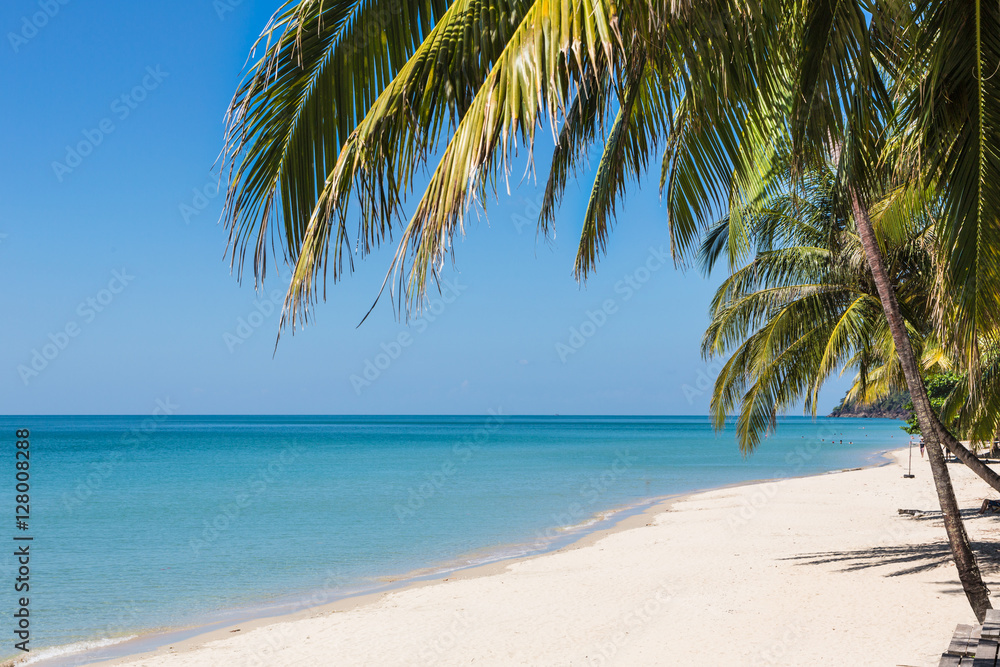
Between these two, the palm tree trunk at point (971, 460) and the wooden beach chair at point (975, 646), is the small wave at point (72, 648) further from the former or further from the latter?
the palm tree trunk at point (971, 460)

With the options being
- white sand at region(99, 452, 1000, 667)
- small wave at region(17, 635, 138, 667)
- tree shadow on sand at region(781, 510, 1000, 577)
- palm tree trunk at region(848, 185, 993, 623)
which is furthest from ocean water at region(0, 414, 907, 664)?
palm tree trunk at region(848, 185, 993, 623)

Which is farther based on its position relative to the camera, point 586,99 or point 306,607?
point 306,607

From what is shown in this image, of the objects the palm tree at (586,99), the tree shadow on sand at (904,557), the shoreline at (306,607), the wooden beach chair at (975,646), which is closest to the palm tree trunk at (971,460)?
the tree shadow on sand at (904,557)

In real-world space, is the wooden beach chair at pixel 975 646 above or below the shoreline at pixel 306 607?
above

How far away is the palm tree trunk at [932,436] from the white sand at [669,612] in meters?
0.57

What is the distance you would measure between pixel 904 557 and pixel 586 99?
33.0ft

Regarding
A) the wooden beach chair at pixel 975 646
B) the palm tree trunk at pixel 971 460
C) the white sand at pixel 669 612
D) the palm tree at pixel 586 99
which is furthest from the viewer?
the palm tree trunk at pixel 971 460

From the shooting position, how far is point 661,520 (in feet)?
59.8

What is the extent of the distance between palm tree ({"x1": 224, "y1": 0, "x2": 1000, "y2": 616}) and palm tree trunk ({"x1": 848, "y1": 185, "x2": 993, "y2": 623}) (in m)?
2.74

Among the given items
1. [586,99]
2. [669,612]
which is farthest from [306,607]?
[586,99]

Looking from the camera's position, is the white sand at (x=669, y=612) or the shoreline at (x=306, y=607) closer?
the white sand at (x=669, y=612)

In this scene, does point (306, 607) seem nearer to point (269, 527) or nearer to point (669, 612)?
point (669, 612)

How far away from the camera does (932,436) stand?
6.38 meters

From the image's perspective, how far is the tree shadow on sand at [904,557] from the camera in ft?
30.2
